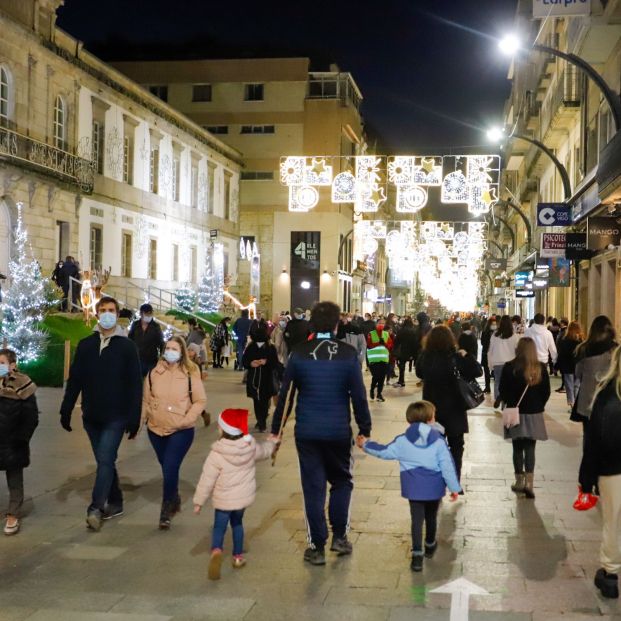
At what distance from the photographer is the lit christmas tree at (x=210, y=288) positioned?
38656 millimetres

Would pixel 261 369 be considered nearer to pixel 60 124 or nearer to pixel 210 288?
pixel 60 124

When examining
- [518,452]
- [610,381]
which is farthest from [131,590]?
[518,452]

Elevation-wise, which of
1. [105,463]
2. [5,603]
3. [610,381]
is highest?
[610,381]

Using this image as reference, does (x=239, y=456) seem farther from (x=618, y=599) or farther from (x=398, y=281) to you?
(x=398, y=281)

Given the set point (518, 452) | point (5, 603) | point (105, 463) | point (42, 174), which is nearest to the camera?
point (5, 603)

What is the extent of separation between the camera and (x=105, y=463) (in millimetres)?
8055

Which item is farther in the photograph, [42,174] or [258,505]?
[42,174]

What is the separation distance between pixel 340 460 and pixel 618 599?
6.94 ft

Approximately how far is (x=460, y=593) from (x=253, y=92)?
165ft

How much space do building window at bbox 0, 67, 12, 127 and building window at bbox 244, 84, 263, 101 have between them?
95.9 feet

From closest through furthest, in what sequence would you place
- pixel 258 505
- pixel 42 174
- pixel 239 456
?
pixel 239 456, pixel 258 505, pixel 42 174

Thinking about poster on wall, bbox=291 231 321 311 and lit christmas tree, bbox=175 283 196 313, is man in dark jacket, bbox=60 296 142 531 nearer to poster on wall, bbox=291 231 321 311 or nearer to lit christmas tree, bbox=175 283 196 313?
lit christmas tree, bbox=175 283 196 313

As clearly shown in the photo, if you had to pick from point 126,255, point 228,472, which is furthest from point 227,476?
point 126,255

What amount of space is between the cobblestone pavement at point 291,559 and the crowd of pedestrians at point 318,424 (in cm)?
24
